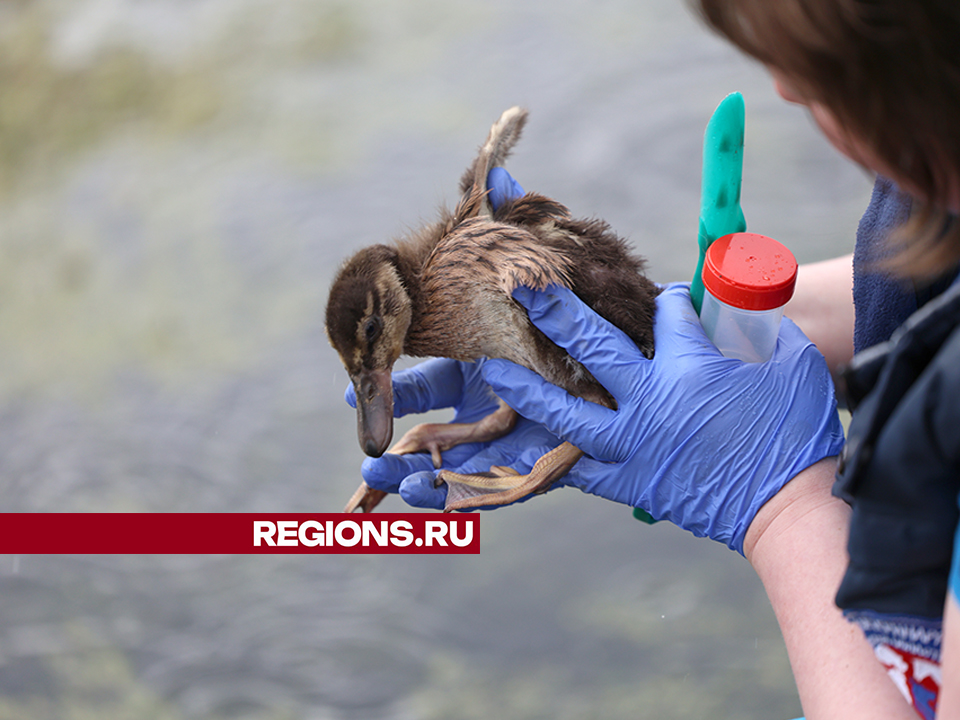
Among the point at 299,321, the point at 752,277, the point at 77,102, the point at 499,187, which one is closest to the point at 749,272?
the point at 752,277

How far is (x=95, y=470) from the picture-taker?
2.60 meters

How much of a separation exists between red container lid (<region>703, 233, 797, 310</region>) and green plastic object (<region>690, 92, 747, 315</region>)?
0.30 feet

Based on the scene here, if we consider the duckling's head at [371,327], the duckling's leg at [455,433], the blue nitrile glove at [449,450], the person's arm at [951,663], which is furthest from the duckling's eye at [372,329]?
the person's arm at [951,663]

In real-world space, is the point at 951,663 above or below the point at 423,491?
below

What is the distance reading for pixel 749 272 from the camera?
1412 mm

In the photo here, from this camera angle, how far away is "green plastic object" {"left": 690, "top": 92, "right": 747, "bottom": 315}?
1472 millimetres

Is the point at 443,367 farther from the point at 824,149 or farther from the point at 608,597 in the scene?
the point at 824,149

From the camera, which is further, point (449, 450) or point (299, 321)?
point (299, 321)

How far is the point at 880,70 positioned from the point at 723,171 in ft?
2.39

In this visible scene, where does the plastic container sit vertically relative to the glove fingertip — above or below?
above

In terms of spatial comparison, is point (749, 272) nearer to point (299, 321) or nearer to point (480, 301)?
point (480, 301)

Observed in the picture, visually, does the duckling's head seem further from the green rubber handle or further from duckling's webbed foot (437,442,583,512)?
the green rubber handle

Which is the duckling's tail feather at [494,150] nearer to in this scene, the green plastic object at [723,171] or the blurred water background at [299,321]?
the blurred water background at [299,321]

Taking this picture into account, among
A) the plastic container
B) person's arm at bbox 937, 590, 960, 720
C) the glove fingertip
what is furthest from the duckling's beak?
person's arm at bbox 937, 590, 960, 720
